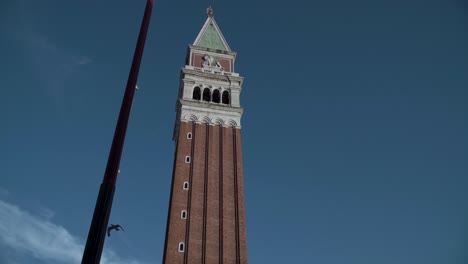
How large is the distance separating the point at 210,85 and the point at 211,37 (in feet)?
Answer: 31.9

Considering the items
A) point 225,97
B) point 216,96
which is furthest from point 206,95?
point 225,97

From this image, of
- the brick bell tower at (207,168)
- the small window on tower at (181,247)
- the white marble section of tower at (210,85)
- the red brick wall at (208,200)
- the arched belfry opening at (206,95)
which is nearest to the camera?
the small window on tower at (181,247)

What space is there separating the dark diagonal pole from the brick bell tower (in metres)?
21.8

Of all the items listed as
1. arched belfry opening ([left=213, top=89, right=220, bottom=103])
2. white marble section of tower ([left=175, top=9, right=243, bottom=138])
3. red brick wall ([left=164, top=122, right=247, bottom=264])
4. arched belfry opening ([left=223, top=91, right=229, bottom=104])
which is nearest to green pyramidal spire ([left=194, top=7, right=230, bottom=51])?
white marble section of tower ([left=175, top=9, right=243, bottom=138])

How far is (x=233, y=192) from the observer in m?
35.5

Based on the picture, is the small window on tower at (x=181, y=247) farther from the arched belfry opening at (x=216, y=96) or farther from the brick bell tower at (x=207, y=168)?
the arched belfry opening at (x=216, y=96)

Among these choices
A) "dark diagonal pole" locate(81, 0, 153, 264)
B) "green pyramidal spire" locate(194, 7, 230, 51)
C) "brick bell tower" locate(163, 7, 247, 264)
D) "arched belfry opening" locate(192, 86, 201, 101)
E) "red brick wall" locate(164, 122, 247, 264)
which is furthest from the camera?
"green pyramidal spire" locate(194, 7, 230, 51)

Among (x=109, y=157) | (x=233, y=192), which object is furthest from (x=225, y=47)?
(x=109, y=157)

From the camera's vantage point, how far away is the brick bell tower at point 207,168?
31.6 meters

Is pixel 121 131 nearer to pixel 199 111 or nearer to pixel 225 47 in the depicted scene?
pixel 199 111

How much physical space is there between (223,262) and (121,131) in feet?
75.6

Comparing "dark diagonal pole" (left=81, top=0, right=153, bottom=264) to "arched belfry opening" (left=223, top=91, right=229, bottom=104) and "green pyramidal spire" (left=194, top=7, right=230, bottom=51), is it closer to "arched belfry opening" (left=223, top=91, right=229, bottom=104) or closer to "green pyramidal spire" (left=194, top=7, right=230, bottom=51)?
"arched belfry opening" (left=223, top=91, right=229, bottom=104)

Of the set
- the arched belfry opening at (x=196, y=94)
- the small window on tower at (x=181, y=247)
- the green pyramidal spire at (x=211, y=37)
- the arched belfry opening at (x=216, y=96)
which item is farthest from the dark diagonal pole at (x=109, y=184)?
the green pyramidal spire at (x=211, y=37)

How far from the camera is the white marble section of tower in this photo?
134ft
